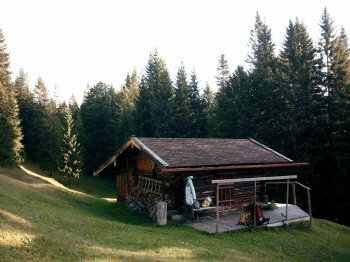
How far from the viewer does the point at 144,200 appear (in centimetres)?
1556

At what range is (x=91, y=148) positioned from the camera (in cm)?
5294

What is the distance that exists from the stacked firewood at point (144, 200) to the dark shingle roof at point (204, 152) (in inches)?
106

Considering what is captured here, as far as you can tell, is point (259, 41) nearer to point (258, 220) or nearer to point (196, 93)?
point (196, 93)

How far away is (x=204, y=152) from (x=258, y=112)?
687 inches

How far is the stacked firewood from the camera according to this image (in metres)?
13.9

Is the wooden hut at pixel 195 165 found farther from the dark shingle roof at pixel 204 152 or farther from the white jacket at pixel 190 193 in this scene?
the white jacket at pixel 190 193

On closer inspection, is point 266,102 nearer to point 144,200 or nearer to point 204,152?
point 204,152

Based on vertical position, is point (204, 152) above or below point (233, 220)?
above

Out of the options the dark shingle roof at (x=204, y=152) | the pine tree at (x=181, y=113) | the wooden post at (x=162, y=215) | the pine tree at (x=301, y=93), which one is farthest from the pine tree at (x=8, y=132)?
the pine tree at (x=301, y=93)

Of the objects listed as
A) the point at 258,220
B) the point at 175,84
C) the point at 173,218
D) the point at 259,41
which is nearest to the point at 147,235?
the point at 173,218

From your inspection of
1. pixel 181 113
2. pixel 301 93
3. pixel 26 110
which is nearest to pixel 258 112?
pixel 301 93

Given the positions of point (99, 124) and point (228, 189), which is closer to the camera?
point (228, 189)

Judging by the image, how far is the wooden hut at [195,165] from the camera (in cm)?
1259

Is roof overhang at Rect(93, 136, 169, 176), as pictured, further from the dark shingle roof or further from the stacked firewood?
the stacked firewood
